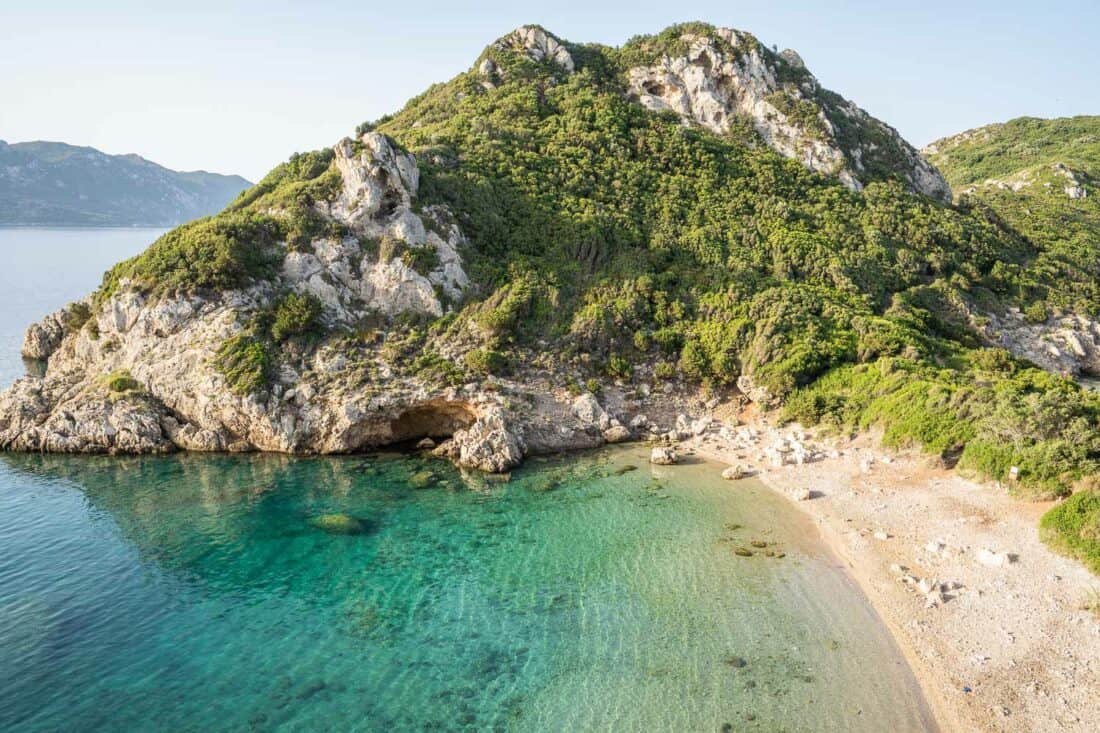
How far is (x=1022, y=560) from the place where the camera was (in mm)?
21078

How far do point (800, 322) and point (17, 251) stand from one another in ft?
625

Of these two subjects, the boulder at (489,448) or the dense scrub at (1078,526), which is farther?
the boulder at (489,448)

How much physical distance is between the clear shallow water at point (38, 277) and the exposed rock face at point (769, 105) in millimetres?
70018

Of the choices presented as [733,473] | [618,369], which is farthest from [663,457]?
[618,369]

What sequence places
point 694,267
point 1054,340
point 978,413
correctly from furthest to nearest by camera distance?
point 1054,340
point 694,267
point 978,413

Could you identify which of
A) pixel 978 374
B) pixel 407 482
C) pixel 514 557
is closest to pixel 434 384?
pixel 407 482

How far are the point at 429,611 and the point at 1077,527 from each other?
77.1ft

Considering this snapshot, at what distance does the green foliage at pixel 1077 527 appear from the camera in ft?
67.0

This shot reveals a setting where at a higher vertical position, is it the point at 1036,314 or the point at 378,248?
the point at 378,248

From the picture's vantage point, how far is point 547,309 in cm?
4234

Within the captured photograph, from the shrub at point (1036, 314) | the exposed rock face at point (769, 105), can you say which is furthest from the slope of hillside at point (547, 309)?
the exposed rock face at point (769, 105)

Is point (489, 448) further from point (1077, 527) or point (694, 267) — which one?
point (1077, 527)

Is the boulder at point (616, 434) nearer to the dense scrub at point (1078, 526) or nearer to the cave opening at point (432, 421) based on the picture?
the cave opening at point (432, 421)

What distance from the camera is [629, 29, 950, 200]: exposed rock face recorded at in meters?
62.2
